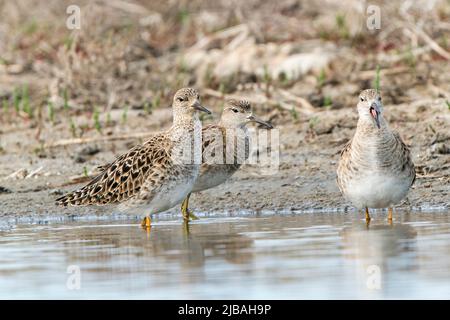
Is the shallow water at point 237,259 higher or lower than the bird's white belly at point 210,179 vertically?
lower

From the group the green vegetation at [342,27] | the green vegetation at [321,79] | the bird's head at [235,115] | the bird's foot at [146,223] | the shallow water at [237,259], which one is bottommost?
the shallow water at [237,259]

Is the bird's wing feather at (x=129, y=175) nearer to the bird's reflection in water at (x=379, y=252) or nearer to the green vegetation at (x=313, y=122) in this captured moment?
the bird's reflection in water at (x=379, y=252)

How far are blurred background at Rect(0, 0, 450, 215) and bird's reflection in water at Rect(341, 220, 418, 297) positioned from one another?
201 cm

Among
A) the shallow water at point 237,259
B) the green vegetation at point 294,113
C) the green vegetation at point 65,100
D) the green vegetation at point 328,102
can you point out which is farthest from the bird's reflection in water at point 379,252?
the green vegetation at point 65,100

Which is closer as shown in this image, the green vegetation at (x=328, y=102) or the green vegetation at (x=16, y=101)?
the green vegetation at (x=328, y=102)

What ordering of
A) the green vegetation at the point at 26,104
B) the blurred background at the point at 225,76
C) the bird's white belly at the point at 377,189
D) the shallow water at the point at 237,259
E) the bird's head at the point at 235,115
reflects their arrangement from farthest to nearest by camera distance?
the green vegetation at the point at 26,104 → the blurred background at the point at 225,76 → the bird's head at the point at 235,115 → the bird's white belly at the point at 377,189 → the shallow water at the point at 237,259

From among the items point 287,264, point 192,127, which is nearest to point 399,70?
point 192,127

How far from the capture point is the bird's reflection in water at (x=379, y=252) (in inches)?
256

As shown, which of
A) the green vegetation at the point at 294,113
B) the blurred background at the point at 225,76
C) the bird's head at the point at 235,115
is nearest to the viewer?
the bird's head at the point at 235,115

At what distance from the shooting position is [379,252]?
299 inches

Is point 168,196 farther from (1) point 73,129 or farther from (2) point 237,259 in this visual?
(1) point 73,129

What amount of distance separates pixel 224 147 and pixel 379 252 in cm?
324

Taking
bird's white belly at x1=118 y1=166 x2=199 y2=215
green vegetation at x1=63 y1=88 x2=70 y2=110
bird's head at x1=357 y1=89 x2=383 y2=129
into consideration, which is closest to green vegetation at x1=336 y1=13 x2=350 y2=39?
green vegetation at x1=63 y1=88 x2=70 y2=110

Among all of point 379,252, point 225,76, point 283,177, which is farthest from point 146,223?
point 225,76
